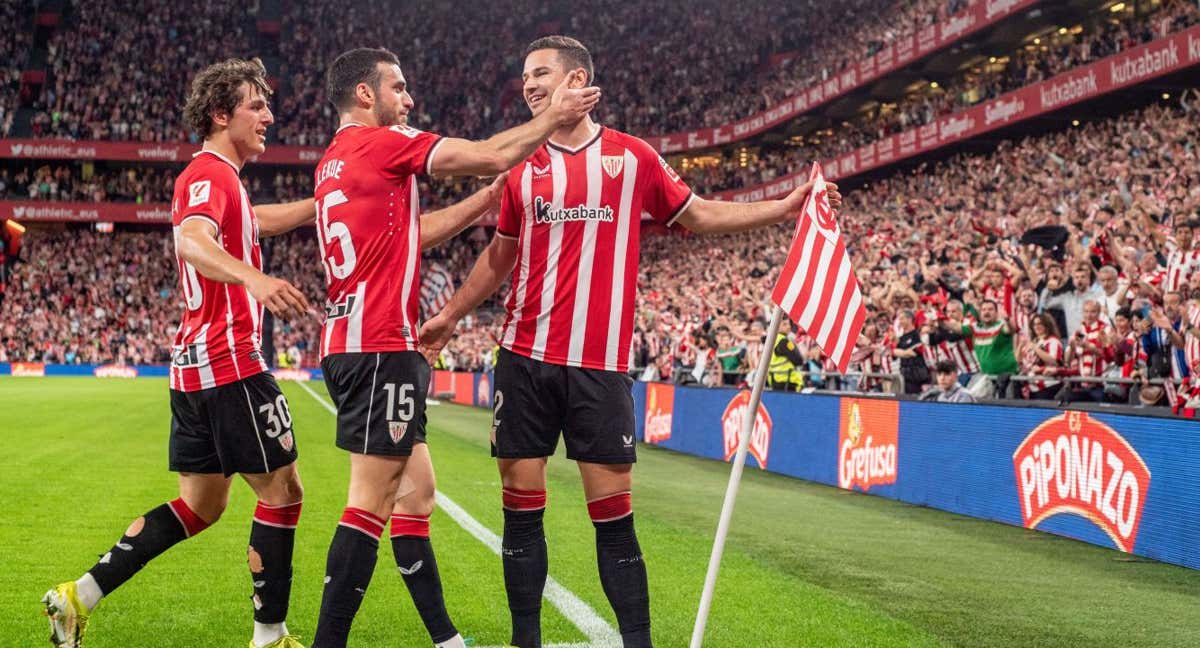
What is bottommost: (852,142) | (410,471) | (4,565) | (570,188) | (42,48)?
(4,565)

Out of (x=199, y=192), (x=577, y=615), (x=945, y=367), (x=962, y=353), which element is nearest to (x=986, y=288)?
(x=962, y=353)

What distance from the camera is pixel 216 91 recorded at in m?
4.48

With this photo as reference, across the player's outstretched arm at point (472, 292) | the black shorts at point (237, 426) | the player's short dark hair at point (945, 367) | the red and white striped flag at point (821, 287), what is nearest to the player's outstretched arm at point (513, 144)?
the player's outstretched arm at point (472, 292)

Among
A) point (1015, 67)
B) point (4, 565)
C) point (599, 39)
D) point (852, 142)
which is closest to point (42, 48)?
point (599, 39)

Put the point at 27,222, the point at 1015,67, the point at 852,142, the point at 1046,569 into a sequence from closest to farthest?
1. the point at 1046,569
2. the point at 1015,67
3. the point at 852,142
4. the point at 27,222

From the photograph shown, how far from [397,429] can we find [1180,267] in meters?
8.36

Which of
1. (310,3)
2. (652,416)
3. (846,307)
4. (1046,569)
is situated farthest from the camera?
(310,3)

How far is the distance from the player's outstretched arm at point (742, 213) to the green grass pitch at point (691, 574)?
1.80m

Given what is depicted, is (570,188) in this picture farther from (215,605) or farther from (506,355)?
(215,605)

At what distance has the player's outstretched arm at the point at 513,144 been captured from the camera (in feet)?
12.2

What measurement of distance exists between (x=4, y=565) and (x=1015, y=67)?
35.5m

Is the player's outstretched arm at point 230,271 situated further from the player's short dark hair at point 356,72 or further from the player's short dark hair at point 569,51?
the player's short dark hair at point 569,51

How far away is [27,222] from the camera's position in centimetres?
5628

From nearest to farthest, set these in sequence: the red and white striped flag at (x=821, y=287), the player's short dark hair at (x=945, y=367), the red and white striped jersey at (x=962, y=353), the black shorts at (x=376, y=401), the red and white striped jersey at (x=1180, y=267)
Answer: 1. the black shorts at (x=376, y=401)
2. the red and white striped flag at (x=821, y=287)
3. the red and white striped jersey at (x=1180, y=267)
4. the player's short dark hair at (x=945, y=367)
5. the red and white striped jersey at (x=962, y=353)
